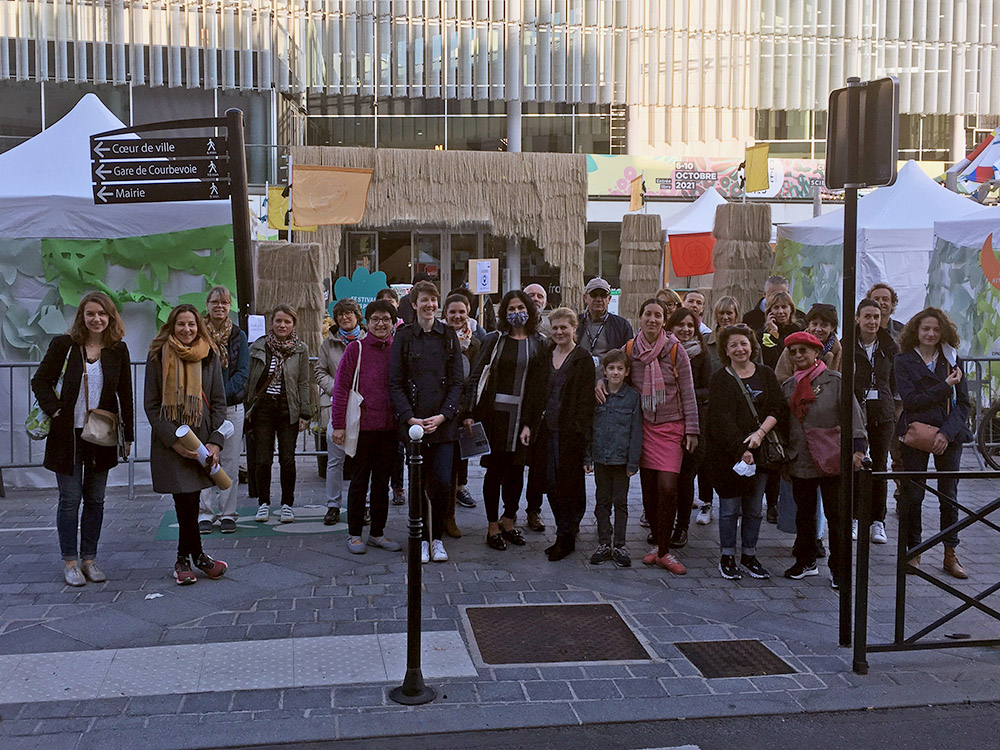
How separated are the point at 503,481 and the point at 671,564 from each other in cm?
141

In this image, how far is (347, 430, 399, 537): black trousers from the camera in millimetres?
7352

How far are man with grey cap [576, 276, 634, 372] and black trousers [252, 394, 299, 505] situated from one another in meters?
2.54

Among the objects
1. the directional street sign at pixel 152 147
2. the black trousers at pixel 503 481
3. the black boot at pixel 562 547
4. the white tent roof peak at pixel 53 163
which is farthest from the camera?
the white tent roof peak at pixel 53 163

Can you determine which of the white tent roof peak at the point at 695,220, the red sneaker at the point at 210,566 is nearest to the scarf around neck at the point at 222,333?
the red sneaker at the point at 210,566

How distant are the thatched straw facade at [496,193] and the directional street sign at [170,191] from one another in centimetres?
1362

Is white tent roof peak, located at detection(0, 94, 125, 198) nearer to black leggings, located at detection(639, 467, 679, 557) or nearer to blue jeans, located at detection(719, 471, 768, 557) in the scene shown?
black leggings, located at detection(639, 467, 679, 557)

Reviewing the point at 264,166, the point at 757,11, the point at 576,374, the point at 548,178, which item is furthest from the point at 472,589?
the point at 757,11

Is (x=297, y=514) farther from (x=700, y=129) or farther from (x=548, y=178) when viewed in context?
(x=700, y=129)

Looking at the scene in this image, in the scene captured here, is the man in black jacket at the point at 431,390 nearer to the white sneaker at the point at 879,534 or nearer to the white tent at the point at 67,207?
the white sneaker at the point at 879,534

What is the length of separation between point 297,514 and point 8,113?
25.1m

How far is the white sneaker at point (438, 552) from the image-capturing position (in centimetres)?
718

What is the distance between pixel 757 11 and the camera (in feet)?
110

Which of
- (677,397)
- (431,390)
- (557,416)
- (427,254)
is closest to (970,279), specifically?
(677,397)

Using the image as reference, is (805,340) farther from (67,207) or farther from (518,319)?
(67,207)
